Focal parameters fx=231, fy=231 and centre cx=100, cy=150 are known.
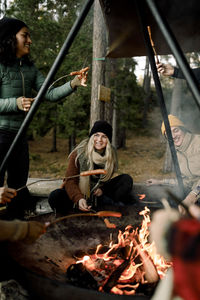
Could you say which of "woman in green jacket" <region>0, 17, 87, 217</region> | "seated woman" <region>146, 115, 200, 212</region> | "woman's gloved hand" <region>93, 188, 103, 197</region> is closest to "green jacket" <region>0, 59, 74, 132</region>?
"woman in green jacket" <region>0, 17, 87, 217</region>

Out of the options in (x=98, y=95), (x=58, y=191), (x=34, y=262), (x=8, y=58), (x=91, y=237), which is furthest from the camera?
(x=98, y=95)

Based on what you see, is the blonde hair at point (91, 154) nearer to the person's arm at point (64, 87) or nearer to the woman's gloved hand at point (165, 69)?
the person's arm at point (64, 87)

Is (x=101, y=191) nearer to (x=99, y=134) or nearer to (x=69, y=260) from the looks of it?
(x=99, y=134)

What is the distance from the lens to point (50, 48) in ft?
25.5

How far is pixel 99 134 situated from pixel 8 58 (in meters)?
1.32

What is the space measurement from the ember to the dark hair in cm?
206

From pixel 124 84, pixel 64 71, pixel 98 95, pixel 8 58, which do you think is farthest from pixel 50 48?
pixel 8 58

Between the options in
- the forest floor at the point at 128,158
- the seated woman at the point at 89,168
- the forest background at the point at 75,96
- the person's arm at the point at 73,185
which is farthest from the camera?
the forest floor at the point at 128,158

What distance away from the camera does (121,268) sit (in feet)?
5.59

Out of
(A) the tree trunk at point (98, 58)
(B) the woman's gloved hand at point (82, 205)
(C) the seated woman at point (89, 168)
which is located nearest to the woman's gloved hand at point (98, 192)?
(C) the seated woman at point (89, 168)

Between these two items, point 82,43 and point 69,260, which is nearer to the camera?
point 69,260

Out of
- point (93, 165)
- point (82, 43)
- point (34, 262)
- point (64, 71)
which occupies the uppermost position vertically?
point (82, 43)

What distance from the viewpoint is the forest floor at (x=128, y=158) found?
7652 millimetres

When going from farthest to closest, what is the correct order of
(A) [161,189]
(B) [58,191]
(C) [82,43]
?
(C) [82,43]
(A) [161,189]
(B) [58,191]
